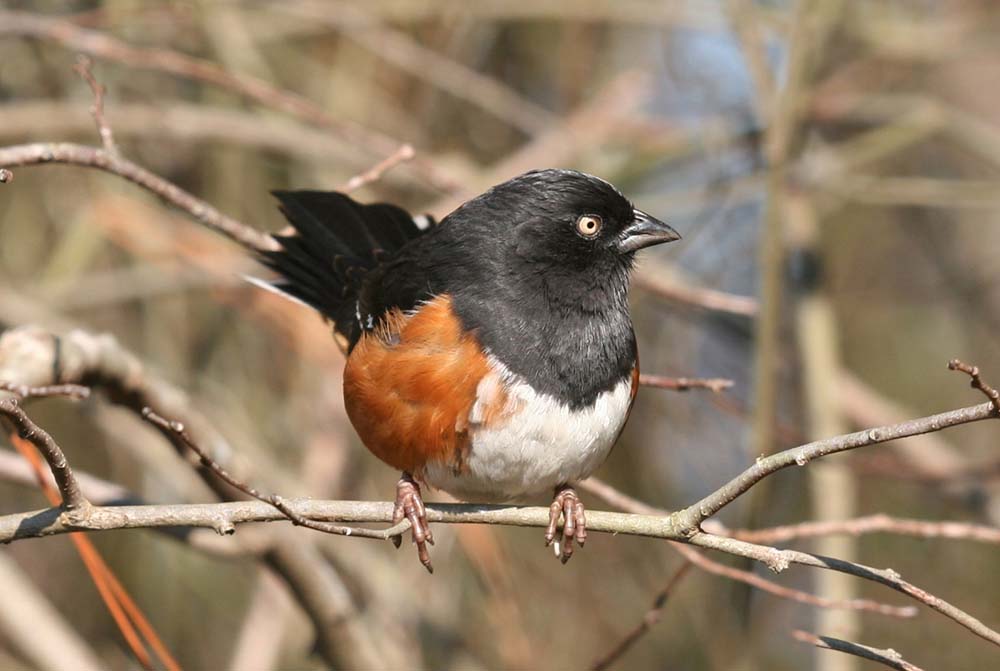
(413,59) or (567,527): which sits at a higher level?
(413,59)

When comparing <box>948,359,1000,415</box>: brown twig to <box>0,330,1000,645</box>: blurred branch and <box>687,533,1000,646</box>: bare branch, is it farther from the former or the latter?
<box>687,533,1000,646</box>: bare branch

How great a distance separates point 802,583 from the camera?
562cm

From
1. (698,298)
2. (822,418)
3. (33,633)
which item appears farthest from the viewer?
(822,418)

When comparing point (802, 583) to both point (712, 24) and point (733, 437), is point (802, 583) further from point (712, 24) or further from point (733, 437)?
point (712, 24)

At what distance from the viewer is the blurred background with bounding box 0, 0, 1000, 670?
12.2 ft

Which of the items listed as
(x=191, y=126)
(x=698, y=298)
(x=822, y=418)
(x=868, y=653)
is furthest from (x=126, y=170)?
(x=822, y=418)

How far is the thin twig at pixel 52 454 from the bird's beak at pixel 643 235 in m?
1.48

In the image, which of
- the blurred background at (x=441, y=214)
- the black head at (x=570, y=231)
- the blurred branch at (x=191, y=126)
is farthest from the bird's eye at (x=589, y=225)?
the blurred branch at (x=191, y=126)

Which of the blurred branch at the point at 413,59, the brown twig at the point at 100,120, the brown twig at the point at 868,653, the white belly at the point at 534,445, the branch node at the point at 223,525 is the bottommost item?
the branch node at the point at 223,525

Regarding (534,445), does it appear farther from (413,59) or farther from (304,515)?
(413,59)

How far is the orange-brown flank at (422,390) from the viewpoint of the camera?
2.50m

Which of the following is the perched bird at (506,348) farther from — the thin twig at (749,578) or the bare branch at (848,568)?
the bare branch at (848,568)

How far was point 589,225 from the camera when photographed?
2861 mm

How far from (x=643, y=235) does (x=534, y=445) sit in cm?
68
